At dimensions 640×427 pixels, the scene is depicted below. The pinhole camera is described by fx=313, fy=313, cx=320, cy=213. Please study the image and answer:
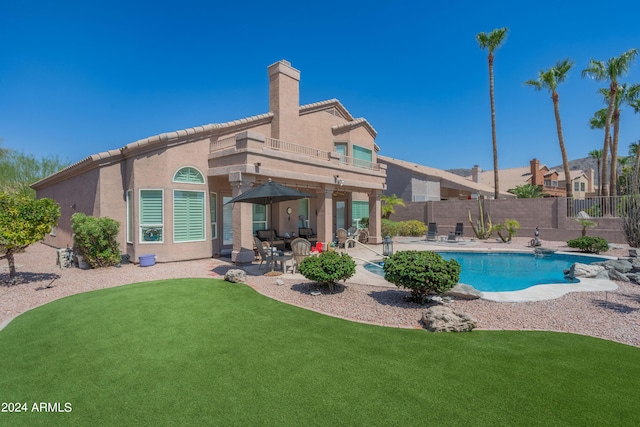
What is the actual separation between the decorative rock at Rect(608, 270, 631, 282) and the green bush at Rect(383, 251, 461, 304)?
6946 mm

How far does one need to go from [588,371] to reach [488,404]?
188cm

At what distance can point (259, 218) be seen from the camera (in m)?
17.5

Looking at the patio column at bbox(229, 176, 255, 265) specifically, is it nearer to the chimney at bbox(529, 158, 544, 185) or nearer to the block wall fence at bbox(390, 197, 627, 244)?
the block wall fence at bbox(390, 197, 627, 244)

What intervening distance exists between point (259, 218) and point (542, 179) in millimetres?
48712

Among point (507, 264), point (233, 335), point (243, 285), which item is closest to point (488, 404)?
point (233, 335)

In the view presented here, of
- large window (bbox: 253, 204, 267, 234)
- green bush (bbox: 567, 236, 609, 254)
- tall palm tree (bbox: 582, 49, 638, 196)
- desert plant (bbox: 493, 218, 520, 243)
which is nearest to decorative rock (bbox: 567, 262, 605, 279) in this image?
green bush (bbox: 567, 236, 609, 254)

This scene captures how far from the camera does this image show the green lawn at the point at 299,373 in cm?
337

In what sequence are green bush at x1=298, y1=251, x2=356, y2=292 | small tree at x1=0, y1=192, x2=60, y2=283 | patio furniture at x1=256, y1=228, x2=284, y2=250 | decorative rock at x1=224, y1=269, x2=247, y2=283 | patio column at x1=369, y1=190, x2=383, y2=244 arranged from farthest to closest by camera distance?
patio column at x1=369, y1=190, x2=383, y2=244
patio furniture at x1=256, y1=228, x2=284, y2=250
decorative rock at x1=224, y1=269, x2=247, y2=283
small tree at x1=0, y1=192, x2=60, y2=283
green bush at x1=298, y1=251, x2=356, y2=292

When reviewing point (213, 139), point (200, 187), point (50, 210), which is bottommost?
point (50, 210)

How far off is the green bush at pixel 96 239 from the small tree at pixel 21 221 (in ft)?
4.89

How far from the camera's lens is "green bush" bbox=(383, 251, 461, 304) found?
7051mm

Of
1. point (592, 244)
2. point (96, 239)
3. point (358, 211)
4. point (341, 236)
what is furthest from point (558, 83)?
point (96, 239)

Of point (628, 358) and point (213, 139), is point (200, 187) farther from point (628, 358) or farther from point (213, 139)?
point (628, 358)

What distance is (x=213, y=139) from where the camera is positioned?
14242mm
